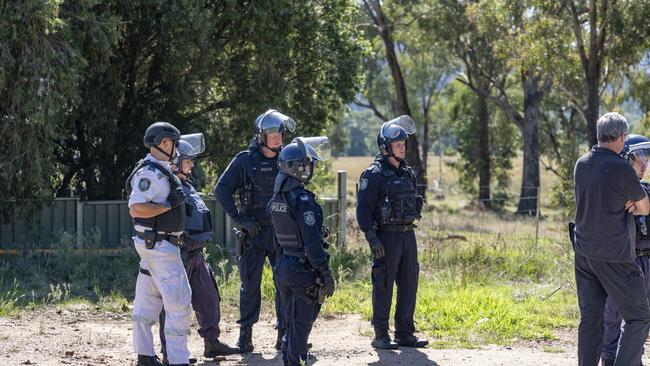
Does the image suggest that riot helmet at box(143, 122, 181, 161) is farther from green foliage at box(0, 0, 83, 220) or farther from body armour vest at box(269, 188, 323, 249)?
green foliage at box(0, 0, 83, 220)

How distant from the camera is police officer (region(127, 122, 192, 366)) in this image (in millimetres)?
7055

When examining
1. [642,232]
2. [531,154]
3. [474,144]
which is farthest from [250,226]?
[474,144]

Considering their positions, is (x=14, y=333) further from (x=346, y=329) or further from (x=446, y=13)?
(x=446, y=13)

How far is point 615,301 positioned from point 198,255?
11.1 ft

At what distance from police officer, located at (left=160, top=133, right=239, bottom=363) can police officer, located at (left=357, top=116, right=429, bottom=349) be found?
4.54ft

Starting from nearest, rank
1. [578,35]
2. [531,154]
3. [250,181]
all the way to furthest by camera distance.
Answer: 1. [250,181]
2. [578,35]
3. [531,154]

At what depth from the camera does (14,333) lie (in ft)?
29.4

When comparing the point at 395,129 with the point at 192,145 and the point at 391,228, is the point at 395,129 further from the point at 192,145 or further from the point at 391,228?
the point at 192,145

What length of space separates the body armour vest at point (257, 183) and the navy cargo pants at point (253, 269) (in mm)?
195

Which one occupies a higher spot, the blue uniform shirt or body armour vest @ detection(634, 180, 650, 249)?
the blue uniform shirt

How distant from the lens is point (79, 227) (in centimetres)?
1446

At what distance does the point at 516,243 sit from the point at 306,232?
30.2 feet

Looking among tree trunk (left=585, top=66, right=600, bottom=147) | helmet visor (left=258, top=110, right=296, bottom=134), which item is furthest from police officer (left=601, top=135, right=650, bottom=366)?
tree trunk (left=585, top=66, right=600, bottom=147)

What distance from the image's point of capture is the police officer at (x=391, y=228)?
→ 8477mm
